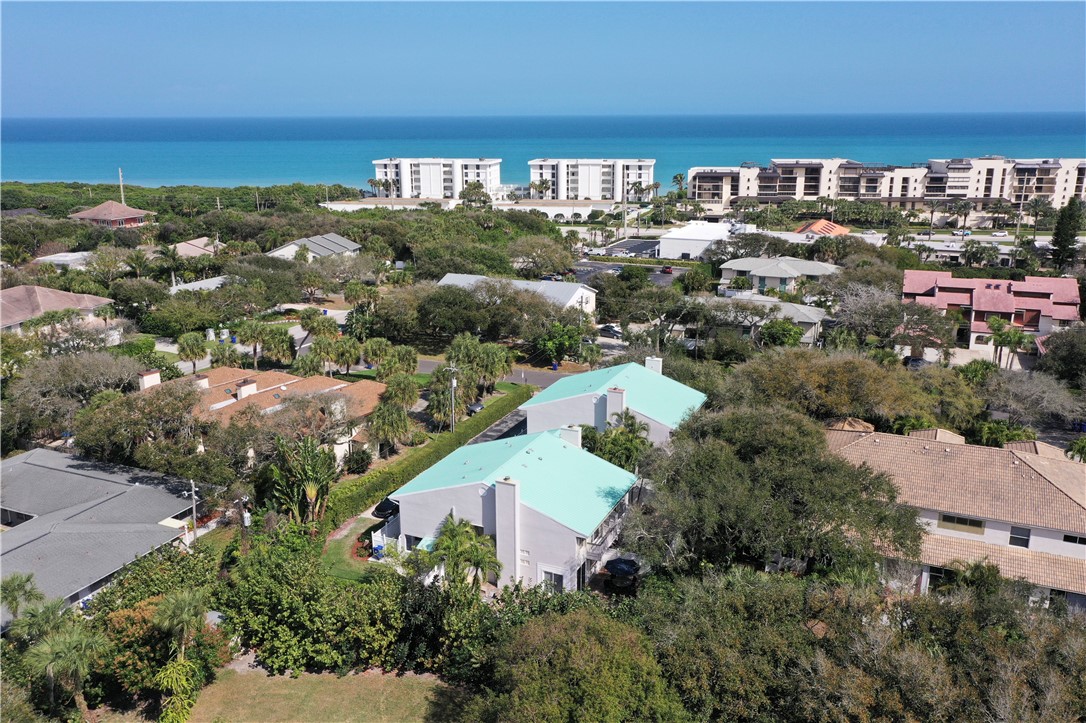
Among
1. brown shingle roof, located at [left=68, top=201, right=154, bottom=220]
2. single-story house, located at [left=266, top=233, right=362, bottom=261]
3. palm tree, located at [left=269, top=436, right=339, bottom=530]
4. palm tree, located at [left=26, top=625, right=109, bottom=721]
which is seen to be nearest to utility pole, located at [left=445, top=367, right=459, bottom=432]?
palm tree, located at [left=269, top=436, right=339, bottom=530]

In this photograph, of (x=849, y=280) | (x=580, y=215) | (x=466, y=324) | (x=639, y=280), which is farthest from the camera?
(x=580, y=215)

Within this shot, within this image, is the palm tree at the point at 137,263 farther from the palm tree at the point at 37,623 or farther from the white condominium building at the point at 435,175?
the white condominium building at the point at 435,175

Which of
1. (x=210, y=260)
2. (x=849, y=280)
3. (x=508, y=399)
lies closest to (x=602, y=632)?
Result: (x=508, y=399)

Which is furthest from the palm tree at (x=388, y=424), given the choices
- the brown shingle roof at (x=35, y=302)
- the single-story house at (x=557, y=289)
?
the brown shingle roof at (x=35, y=302)

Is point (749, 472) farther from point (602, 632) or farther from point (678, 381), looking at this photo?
point (678, 381)

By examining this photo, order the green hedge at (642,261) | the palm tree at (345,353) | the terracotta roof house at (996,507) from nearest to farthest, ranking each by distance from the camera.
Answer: the terracotta roof house at (996,507)
the palm tree at (345,353)
the green hedge at (642,261)

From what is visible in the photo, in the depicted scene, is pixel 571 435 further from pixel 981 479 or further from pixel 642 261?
pixel 642 261
